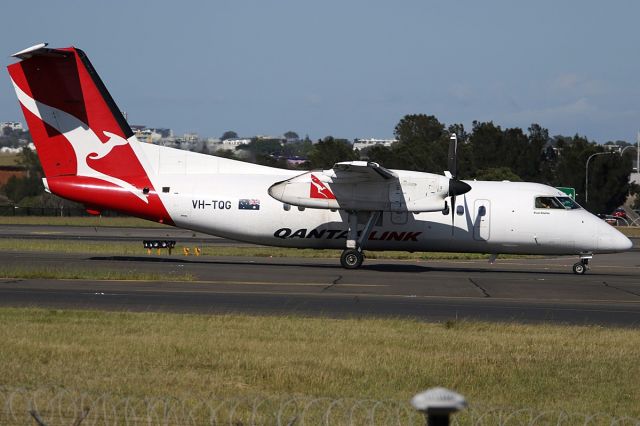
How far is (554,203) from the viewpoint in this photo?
101 ft

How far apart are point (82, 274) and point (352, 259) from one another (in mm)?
9308

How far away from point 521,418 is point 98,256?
25798 mm

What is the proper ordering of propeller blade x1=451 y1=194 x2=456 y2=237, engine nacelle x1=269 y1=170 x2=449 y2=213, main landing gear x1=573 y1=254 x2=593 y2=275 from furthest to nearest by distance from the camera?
1. main landing gear x1=573 y1=254 x2=593 y2=275
2. propeller blade x1=451 y1=194 x2=456 y2=237
3. engine nacelle x1=269 y1=170 x2=449 y2=213

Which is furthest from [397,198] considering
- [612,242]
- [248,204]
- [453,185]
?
[612,242]

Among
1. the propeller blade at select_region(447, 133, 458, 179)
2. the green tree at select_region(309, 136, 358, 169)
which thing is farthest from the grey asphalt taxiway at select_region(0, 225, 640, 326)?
the green tree at select_region(309, 136, 358, 169)

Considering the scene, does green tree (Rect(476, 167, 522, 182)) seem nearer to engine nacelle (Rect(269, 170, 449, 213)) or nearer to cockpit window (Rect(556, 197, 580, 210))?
cockpit window (Rect(556, 197, 580, 210))

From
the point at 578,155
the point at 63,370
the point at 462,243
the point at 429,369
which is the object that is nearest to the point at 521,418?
the point at 429,369

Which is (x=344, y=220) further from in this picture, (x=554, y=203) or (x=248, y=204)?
(x=554, y=203)

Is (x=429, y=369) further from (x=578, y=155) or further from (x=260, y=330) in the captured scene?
(x=578, y=155)

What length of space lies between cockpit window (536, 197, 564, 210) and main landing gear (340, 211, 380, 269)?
5.82 metres

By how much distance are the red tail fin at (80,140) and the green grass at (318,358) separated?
1180 centimetres

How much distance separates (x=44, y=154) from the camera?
29516 mm

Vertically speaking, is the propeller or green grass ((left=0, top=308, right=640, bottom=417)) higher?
the propeller

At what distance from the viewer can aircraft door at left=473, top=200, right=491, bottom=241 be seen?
1187 inches
